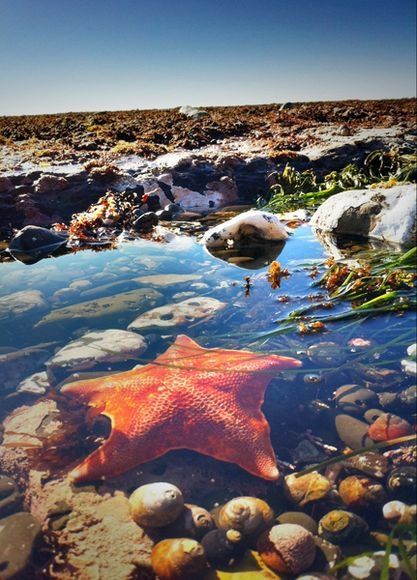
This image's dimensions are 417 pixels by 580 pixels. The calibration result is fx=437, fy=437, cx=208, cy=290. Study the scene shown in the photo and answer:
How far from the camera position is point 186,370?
8.79 ft

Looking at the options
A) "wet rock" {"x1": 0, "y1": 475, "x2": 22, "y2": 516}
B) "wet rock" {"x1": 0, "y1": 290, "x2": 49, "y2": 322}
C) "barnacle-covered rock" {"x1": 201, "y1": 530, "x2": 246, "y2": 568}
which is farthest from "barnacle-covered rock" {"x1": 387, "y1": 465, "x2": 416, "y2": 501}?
"wet rock" {"x1": 0, "y1": 290, "x2": 49, "y2": 322}

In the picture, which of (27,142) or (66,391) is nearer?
(66,391)

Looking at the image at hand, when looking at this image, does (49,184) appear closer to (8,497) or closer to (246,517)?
(8,497)

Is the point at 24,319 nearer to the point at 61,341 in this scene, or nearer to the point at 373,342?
the point at 61,341

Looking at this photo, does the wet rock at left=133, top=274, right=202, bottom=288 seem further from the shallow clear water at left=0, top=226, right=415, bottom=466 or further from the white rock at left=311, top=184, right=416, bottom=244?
the white rock at left=311, top=184, right=416, bottom=244

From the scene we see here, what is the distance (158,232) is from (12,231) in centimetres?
259

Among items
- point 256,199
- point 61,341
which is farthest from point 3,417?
point 256,199

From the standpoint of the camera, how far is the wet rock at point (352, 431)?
2229mm

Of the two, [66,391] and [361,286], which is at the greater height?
[361,286]

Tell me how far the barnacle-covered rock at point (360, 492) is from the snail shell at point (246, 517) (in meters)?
0.35

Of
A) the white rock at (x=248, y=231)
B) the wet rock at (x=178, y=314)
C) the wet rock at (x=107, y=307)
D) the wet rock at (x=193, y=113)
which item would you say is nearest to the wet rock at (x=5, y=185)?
the white rock at (x=248, y=231)

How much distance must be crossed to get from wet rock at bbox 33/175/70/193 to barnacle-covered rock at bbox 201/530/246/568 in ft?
25.8

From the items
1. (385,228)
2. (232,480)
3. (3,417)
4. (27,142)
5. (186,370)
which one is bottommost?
(232,480)

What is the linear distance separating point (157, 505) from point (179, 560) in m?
0.26
